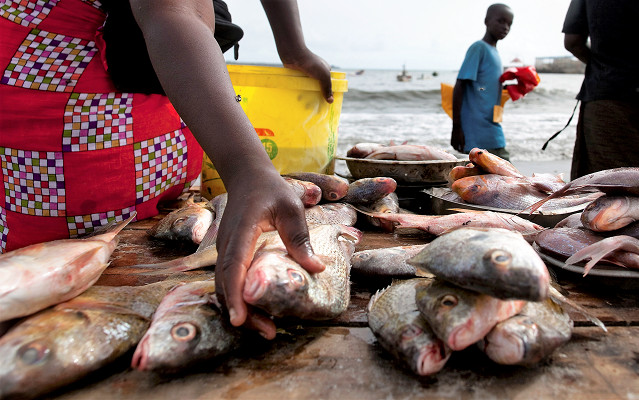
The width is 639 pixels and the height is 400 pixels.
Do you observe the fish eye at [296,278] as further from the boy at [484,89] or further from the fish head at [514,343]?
the boy at [484,89]

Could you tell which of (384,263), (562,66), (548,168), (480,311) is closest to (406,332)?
(480,311)

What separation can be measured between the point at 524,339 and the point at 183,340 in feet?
3.26

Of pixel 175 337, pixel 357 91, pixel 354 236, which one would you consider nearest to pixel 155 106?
pixel 354 236

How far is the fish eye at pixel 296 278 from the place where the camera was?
4.62ft

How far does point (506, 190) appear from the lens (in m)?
2.91

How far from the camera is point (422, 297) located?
1.48 m

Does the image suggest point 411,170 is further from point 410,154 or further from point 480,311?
point 480,311

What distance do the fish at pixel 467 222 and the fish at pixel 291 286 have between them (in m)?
0.92

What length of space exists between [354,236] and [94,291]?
1.21 metres

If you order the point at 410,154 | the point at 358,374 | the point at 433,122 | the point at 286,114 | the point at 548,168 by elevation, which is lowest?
the point at 548,168

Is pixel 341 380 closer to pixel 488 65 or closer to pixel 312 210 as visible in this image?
pixel 312 210

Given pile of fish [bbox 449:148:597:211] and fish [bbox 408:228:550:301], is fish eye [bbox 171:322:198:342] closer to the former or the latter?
fish [bbox 408:228:550:301]

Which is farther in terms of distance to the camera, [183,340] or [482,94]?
[482,94]

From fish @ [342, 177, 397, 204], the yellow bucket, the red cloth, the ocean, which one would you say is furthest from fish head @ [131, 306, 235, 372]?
the ocean
